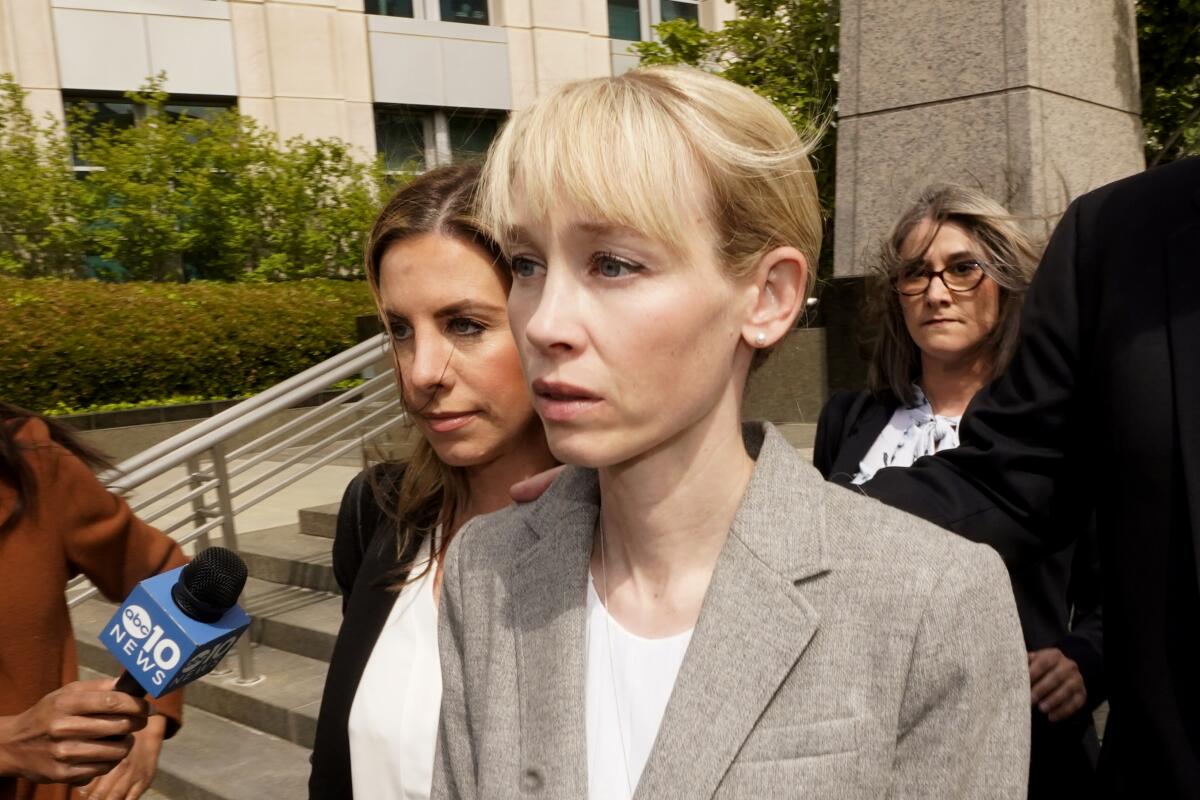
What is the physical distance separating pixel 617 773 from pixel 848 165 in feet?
15.4

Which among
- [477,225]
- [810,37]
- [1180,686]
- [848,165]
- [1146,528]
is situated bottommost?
[1180,686]

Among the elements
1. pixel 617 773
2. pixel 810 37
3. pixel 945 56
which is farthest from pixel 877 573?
pixel 810 37

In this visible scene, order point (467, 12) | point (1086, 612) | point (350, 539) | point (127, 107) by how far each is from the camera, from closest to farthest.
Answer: point (350, 539), point (1086, 612), point (127, 107), point (467, 12)

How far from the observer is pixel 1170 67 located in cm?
799

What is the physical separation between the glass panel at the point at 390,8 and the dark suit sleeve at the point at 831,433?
16704 millimetres

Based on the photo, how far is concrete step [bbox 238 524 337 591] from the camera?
5789mm

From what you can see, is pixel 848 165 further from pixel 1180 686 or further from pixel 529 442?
pixel 1180 686

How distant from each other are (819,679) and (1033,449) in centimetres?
84

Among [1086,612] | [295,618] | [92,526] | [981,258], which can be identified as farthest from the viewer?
[295,618]

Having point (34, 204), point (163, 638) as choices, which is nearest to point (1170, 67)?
point (163, 638)

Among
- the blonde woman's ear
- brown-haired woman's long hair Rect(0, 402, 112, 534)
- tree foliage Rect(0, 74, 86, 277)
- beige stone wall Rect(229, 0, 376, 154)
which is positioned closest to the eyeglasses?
the blonde woman's ear

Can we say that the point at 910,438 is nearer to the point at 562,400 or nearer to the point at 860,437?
the point at 860,437

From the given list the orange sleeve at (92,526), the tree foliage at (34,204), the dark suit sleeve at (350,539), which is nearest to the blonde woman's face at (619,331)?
the dark suit sleeve at (350,539)

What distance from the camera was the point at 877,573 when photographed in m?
1.27
